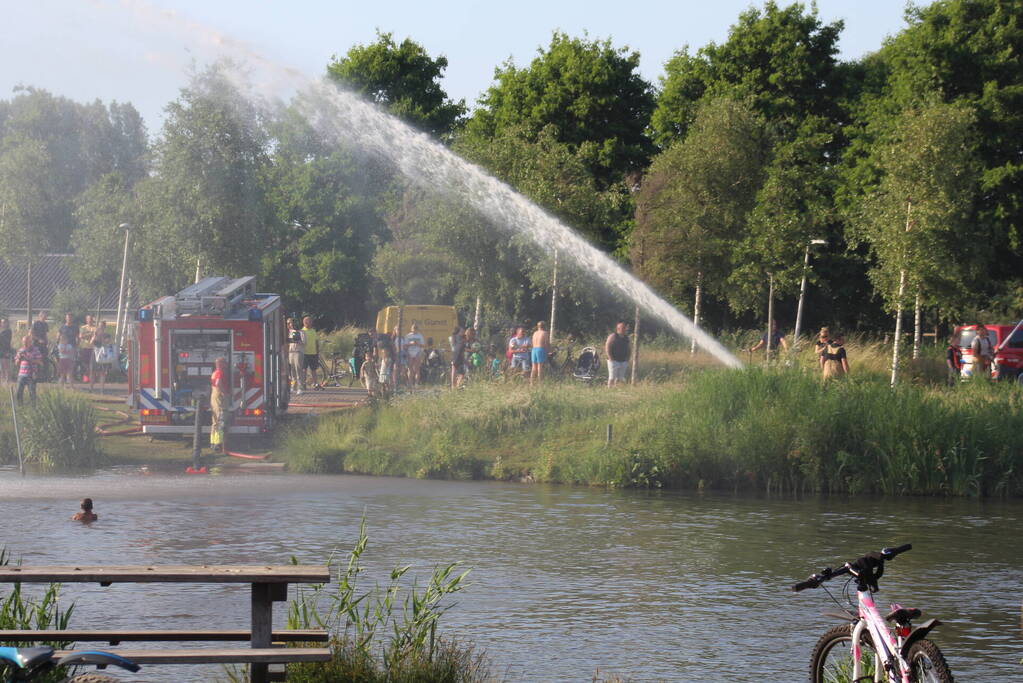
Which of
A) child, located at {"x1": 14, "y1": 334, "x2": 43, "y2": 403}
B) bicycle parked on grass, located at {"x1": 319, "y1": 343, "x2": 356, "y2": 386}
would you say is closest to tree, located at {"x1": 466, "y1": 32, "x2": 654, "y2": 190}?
bicycle parked on grass, located at {"x1": 319, "y1": 343, "x2": 356, "y2": 386}

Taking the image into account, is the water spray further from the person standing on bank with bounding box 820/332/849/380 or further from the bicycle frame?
the bicycle frame

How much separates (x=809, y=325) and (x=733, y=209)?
14.0 metres

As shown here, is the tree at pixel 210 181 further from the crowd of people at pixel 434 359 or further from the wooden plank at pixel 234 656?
the wooden plank at pixel 234 656

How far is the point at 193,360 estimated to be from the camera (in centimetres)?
2734

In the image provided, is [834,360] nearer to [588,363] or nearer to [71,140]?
[588,363]

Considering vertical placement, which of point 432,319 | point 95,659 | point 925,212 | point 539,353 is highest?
point 925,212

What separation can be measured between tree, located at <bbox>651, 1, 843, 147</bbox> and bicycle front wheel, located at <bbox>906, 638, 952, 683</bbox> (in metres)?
45.9

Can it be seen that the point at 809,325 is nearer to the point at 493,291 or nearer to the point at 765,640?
the point at 493,291

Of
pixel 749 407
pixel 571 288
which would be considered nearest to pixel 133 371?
pixel 749 407

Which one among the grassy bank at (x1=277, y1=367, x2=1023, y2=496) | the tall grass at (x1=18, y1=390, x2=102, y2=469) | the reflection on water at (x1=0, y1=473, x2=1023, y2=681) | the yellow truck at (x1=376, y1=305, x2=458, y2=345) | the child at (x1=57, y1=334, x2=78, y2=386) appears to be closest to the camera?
the reflection on water at (x1=0, y1=473, x2=1023, y2=681)

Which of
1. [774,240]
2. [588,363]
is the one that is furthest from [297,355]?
[774,240]

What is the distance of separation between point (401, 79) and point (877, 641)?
192ft

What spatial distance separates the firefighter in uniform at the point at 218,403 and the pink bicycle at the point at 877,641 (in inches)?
773

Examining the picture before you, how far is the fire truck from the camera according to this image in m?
27.0
